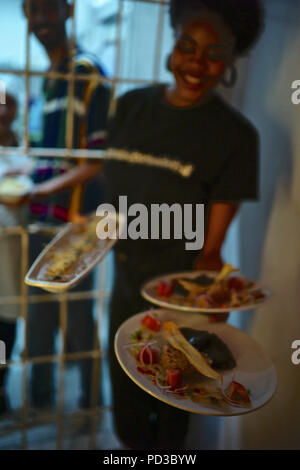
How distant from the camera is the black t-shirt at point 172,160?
685mm

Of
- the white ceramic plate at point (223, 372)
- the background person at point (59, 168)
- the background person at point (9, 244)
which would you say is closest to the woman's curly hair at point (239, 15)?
the background person at point (59, 168)

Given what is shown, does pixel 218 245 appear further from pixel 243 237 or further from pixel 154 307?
pixel 154 307

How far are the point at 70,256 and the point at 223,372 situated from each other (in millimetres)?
287

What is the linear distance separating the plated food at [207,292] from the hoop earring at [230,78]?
0.96ft

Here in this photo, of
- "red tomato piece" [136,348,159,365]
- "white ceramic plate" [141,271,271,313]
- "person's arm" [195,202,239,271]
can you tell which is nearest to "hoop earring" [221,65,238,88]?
"person's arm" [195,202,239,271]

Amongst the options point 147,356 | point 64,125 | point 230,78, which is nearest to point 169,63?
point 230,78

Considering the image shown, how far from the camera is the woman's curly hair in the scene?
0.61m

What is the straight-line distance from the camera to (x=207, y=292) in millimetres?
680

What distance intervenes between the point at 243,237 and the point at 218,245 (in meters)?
0.05

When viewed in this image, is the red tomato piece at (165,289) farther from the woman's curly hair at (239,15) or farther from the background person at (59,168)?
the woman's curly hair at (239,15)

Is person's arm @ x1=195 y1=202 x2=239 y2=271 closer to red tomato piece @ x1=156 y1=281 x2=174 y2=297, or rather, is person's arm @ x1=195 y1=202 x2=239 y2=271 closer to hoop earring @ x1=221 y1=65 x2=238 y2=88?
red tomato piece @ x1=156 y1=281 x2=174 y2=297

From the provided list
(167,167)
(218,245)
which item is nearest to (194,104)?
(167,167)

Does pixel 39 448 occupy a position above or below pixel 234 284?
below
